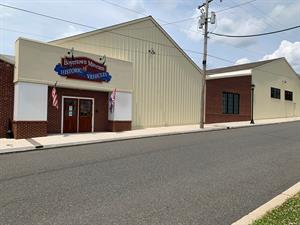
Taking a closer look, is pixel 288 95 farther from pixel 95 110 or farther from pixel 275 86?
pixel 95 110

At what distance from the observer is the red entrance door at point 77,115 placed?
59.2ft

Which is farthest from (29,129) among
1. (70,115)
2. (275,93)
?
(275,93)

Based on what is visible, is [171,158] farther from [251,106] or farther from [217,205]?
[251,106]

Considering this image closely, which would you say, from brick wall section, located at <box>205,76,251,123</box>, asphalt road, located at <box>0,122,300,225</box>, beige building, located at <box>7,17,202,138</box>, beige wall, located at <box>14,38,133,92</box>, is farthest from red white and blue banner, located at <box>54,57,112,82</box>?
brick wall section, located at <box>205,76,251,123</box>

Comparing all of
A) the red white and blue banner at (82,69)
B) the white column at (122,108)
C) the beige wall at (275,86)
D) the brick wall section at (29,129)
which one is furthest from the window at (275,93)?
the brick wall section at (29,129)

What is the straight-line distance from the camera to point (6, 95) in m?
15.8

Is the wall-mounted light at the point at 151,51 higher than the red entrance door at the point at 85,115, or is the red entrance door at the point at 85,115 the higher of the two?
the wall-mounted light at the point at 151,51

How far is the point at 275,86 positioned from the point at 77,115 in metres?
30.1

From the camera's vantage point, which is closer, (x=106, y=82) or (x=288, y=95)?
(x=106, y=82)

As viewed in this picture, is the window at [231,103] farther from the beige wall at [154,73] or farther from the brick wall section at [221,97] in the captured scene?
the beige wall at [154,73]

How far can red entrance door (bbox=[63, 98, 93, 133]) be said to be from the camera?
18.0 meters

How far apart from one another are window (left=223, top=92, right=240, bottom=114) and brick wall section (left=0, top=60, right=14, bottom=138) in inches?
819

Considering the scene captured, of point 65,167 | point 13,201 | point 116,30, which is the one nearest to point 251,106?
point 116,30

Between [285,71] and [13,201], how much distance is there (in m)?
43.7
